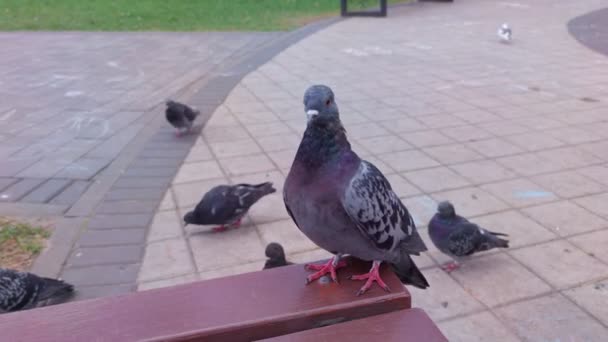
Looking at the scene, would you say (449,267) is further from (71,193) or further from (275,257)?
(71,193)

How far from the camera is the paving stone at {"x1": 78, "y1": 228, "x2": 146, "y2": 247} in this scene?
A: 173 inches

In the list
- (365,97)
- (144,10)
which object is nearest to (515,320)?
(365,97)

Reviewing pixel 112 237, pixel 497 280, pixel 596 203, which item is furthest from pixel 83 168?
pixel 596 203

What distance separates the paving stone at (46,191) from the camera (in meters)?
5.14

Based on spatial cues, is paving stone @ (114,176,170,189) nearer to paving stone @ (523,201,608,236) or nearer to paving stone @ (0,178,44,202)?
paving stone @ (0,178,44,202)

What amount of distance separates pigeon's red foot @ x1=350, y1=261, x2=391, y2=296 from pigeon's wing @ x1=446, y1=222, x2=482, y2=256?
1736mm

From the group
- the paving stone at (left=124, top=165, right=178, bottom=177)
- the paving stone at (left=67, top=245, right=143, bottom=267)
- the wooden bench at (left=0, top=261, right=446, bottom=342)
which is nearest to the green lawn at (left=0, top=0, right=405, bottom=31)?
the paving stone at (left=124, top=165, right=178, bottom=177)

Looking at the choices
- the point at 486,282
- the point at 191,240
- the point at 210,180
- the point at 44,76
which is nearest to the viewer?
the point at 486,282

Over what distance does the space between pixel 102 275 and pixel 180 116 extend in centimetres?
296

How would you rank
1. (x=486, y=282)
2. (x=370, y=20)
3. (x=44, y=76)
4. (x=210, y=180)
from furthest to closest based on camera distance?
(x=370, y=20) → (x=44, y=76) → (x=210, y=180) → (x=486, y=282)

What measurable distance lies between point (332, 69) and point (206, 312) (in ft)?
27.4

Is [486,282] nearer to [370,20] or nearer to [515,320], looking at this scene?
[515,320]

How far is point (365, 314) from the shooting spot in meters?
2.03

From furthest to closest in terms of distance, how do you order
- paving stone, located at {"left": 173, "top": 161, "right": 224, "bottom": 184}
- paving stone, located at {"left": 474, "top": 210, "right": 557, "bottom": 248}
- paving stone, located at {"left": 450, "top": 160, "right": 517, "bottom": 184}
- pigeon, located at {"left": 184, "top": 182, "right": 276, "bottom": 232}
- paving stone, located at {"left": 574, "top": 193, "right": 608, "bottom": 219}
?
paving stone, located at {"left": 173, "top": 161, "right": 224, "bottom": 184}, paving stone, located at {"left": 450, "top": 160, "right": 517, "bottom": 184}, paving stone, located at {"left": 574, "top": 193, "right": 608, "bottom": 219}, pigeon, located at {"left": 184, "top": 182, "right": 276, "bottom": 232}, paving stone, located at {"left": 474, "top": 210, "right": 557, "bottom": 248}
